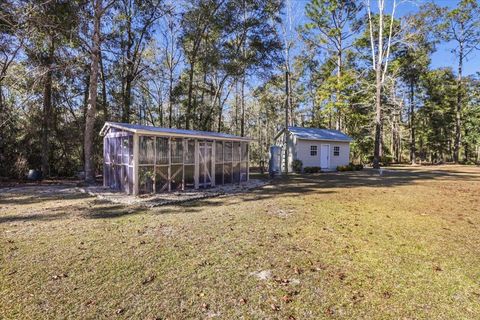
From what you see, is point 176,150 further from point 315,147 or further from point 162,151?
point 315,147

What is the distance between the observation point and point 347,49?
25.3 metres

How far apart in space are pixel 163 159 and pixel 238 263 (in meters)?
6.61

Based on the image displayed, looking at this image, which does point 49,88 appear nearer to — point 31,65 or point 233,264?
point 31,65

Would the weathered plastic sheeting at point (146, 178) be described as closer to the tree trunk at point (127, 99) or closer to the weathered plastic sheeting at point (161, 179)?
the weathered plastic sheeting at point (161, 179)

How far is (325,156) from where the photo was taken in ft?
65.5

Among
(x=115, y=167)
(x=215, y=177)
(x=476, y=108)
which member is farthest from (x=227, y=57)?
(x=476, y=108)

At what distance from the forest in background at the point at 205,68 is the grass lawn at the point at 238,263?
6580 millimetres

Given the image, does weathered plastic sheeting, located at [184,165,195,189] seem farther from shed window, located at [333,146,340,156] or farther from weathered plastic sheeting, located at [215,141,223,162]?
shed window, located at [333,146,340,156]

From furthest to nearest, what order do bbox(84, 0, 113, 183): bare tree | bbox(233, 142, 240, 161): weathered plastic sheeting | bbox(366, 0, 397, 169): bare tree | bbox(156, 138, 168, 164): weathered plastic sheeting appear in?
bbox(366, 0, 397, 169): bare tree < bbox(233, 142, 240, 161): weathered plastic sheeting < bbox(84, 0, 113, 183): bare tree < bbox(156, 138, 168, 164): weathered plastic sheeting

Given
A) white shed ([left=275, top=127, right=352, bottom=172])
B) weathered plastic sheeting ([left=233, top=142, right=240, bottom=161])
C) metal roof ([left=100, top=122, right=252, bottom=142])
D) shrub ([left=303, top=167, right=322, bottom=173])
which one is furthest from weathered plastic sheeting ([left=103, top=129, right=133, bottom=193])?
shrub ([left=303, top=167, right=322, bottom=173])

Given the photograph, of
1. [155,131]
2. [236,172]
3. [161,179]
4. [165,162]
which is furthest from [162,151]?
[236,172]

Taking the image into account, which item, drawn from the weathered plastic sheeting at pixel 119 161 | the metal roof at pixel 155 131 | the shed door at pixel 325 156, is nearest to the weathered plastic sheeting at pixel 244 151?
the metal roof at pixel 155 131

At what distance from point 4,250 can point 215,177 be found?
792 cm

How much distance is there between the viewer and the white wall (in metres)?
18.9
